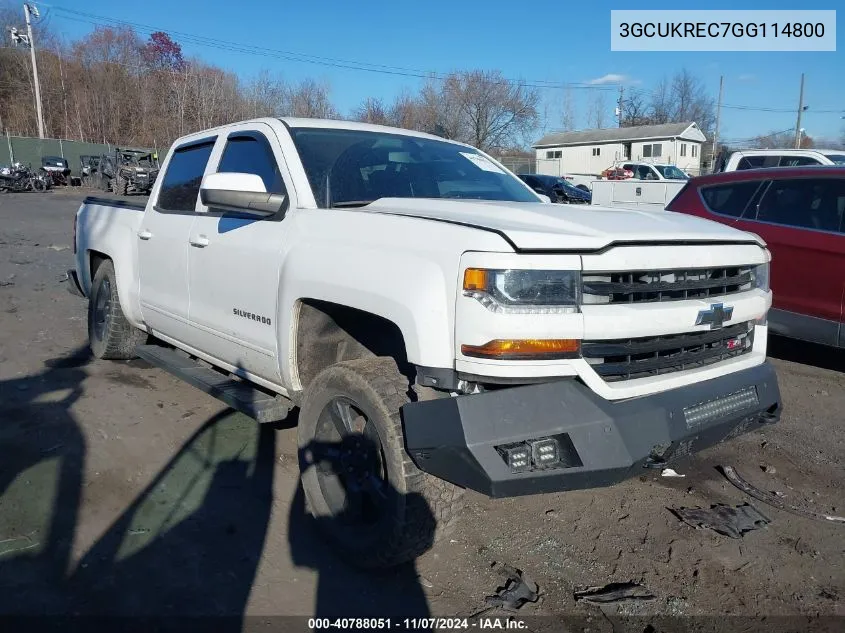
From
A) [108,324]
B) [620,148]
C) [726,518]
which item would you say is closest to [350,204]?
[726,518]

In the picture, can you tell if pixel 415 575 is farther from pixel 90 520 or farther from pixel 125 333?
pixel 125 333

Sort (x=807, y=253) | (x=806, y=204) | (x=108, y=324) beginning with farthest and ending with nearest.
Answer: (x=806, y=204)
(x=807, y=253)
(x=108, y=324)

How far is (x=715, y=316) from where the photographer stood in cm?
282

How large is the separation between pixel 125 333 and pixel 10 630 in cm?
327

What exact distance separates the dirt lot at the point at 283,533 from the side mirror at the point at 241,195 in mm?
1503

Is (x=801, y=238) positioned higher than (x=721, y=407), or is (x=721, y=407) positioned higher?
(x=801, y=238)

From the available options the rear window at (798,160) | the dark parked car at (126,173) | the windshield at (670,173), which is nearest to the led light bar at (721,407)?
the rear window at (798,160)

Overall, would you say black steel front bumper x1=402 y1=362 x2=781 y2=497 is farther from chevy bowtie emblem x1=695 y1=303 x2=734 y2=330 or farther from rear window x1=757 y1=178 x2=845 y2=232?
rear window x1=757 y1=178 x2=845 y2=232

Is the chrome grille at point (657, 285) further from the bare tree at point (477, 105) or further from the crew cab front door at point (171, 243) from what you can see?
the bare tree at point (477, 105)

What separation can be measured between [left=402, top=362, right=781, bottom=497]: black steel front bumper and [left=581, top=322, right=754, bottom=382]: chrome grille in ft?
0.41

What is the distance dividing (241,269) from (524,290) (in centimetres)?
181

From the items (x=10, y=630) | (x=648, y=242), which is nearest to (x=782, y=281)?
(x=648, y=242)

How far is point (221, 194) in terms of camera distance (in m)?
3.27

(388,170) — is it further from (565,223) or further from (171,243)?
(171,243)
